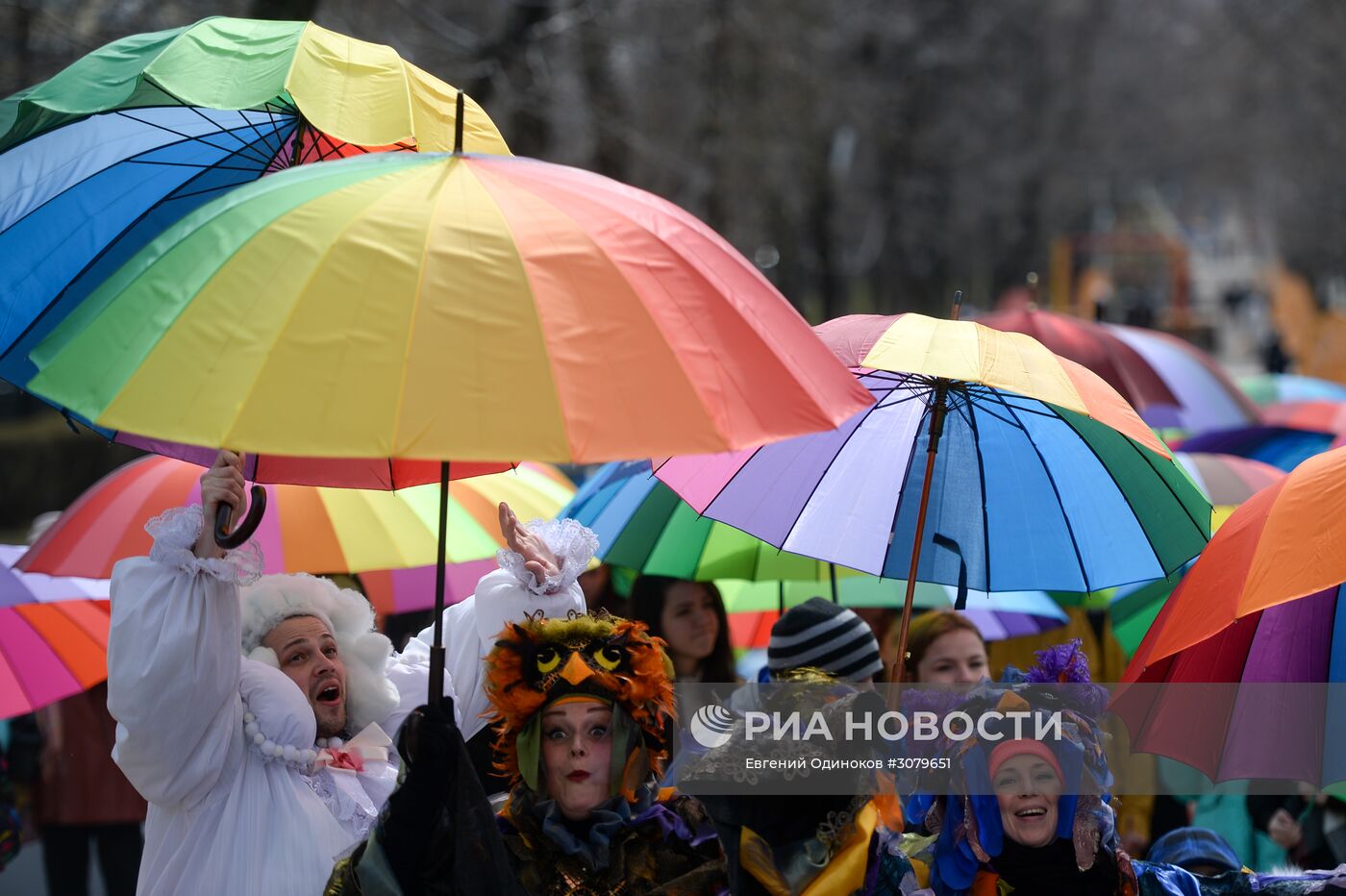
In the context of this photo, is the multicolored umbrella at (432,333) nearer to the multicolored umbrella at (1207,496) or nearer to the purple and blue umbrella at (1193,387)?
the multicolored umbrella at (1207,496)

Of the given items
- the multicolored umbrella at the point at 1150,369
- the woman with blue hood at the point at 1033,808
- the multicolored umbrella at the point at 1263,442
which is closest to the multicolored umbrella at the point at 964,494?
the woman with blue hood at the point at 1033,808

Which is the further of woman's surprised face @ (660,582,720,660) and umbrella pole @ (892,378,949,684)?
woman's surprised face @ (660,582,720,660)

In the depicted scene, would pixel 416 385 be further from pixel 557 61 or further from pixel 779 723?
pixel 557 61

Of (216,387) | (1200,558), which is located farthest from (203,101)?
(1200,558)

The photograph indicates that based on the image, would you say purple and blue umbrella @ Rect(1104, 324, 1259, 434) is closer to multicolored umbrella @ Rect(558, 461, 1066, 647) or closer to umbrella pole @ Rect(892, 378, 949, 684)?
multicolored umbrella @ Rect(558, 461, 1066, 647)

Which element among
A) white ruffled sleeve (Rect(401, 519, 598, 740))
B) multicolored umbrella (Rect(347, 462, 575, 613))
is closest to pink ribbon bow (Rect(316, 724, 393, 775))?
white ruffled sleeve (Rect(401, 519, 598, 740))

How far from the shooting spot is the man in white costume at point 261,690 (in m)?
3.13

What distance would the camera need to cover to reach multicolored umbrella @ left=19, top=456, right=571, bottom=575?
4.80 metres

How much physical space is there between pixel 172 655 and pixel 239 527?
0.96 ft

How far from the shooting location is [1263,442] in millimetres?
7695

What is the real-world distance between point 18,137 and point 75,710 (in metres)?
3.33

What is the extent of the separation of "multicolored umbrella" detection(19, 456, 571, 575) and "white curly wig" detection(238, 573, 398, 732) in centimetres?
92

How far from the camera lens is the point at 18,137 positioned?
368 centimetres

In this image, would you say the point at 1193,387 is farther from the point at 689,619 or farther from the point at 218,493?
the point at 218,493
